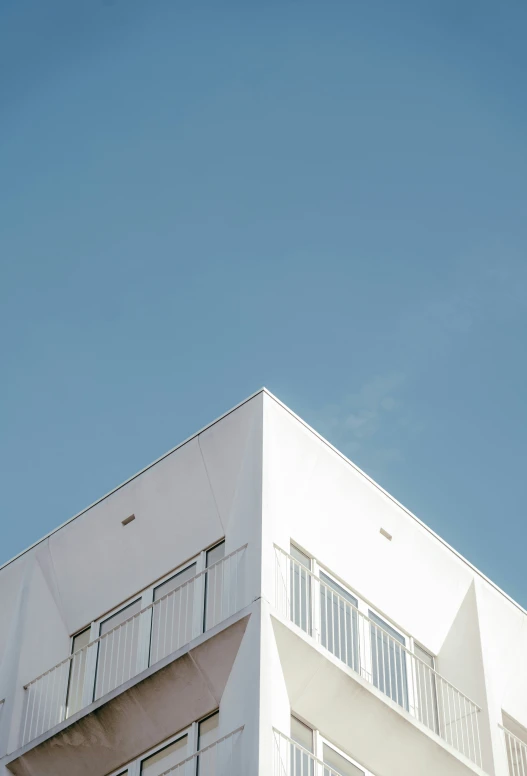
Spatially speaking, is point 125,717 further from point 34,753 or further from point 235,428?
point 235,428

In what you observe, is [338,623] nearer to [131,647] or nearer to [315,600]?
[315,600]

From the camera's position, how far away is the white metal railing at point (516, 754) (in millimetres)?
31750

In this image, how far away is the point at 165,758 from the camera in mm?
27141

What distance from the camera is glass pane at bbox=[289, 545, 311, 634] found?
92.6 feet

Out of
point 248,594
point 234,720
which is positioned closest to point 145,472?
point 248,594

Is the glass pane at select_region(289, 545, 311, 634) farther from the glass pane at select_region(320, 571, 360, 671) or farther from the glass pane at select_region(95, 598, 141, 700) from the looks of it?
the glass pane at select_region(95, 598, 141, 700)

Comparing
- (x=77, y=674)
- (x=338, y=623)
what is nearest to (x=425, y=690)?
(x=338, y=623)

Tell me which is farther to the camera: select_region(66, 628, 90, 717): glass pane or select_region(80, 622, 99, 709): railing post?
select_region(66, 628, 90, 717): glass pane

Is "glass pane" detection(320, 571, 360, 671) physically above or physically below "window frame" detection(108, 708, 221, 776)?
above

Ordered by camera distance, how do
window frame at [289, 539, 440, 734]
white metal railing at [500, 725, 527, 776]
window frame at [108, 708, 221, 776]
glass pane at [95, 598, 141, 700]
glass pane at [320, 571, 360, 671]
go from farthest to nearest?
white metal railing at [500, 725, 527, 776], glass pane at [95, 598, 141, 700], glass pane at [320, 571, 360, 671], window frame at [289, 539, 440, 734], window frame at [108, 708, 221, 776]

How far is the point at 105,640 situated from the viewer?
3036cm

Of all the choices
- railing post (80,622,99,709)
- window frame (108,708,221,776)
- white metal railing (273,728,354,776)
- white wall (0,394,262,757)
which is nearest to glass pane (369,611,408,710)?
white metal railing (273,728,354,776)

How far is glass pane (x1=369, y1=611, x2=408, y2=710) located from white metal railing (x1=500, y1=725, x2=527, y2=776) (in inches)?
105

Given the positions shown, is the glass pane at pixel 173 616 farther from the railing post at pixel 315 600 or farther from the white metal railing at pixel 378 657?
the railing post at pixel 315 600
